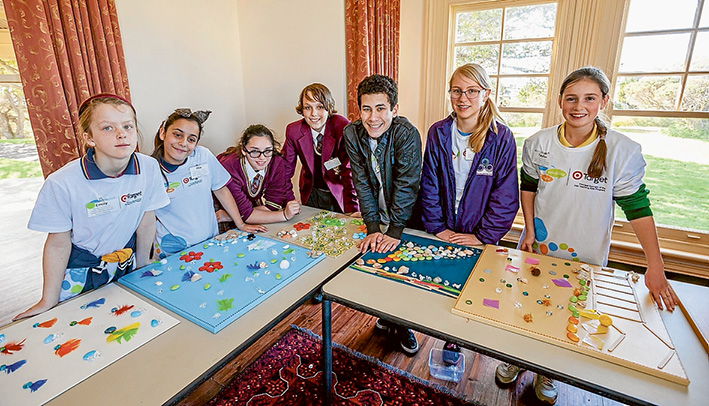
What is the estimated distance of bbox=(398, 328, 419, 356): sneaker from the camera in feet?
6.49

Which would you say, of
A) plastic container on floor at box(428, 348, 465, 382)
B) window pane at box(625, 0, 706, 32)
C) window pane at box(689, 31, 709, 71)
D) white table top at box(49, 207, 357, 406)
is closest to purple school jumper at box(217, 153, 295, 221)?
white table top at box(49, 207, 357, 406)

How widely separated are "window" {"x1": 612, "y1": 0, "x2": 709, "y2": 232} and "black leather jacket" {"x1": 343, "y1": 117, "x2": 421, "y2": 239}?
192cm

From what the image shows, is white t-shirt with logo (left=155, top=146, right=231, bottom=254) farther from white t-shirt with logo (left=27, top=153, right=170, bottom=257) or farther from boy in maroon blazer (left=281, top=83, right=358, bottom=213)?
boy in maroon blazer (left=281, top=83, right=358, bottom=213)

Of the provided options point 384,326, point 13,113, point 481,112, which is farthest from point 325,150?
point 13,113

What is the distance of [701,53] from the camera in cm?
228

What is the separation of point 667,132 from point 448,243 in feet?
7.12

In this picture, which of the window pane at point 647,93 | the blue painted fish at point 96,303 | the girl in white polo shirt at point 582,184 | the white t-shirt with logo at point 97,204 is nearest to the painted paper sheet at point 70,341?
the blue painted fish at point 96,303

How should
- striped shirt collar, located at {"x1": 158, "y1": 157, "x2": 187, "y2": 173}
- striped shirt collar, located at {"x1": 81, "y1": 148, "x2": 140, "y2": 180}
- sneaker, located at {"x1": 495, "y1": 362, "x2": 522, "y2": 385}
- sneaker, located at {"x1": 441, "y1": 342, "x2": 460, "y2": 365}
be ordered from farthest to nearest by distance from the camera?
sneaker, located at {"x1": 441, "y1": 342, "x2": 460, "y2": 365}
sneaker, located at {"x1": 495, "y1": 362, "x2": 522, "y2": 385}
striped shirt collar, located at {"x1": 158, "y1": 157, "x2": 187, "y2": 173}
striped shirt collar, located at {"x1": 81, "y1": 148, "x2": 140, "y2": 180}

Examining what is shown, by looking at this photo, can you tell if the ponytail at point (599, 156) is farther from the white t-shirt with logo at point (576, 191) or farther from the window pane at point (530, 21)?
the window pane at point (530, 21)

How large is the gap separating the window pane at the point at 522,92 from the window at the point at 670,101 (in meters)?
0.48

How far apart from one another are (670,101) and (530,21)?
3.69 ft

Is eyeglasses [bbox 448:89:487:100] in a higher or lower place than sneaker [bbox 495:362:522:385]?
higher

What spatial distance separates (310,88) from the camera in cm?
218

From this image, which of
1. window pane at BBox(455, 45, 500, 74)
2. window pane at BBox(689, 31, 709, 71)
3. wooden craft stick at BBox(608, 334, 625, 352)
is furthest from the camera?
window pane at BBox(455, 45, 500, 74)
